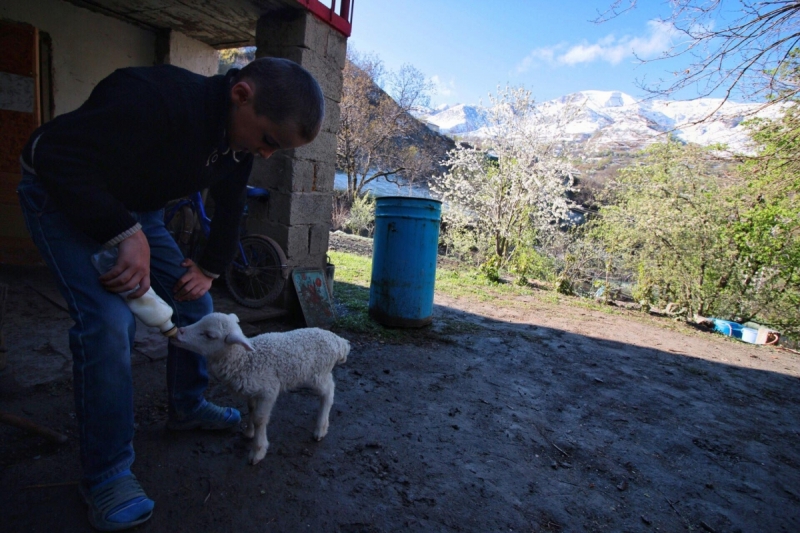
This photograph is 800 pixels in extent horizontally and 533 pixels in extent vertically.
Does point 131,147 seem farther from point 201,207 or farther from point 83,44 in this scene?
point 83,44

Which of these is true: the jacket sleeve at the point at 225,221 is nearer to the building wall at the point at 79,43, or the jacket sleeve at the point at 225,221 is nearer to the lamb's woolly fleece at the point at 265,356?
the lamb's woolly fleece at the point at 265,356

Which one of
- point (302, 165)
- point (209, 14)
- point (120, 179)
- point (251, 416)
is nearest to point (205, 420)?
point (251, 416)

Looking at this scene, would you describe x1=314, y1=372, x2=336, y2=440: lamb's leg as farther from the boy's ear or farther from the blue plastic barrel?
the blue plastic barrel

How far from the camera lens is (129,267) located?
4.83 ft

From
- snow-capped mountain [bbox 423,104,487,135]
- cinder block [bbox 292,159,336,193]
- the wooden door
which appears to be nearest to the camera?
cinder block [bbox 292,159,336,193]

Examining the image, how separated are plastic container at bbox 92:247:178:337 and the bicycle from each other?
8.61ft

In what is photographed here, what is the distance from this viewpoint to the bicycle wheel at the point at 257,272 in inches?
169

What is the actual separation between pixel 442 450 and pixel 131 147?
2.31 m

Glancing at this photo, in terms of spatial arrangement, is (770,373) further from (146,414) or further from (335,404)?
(146,414)

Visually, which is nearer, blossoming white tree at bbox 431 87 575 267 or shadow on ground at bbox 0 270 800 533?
shadow on ground at bbox 0 270 800 533

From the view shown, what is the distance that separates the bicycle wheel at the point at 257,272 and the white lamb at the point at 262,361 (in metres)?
1.95

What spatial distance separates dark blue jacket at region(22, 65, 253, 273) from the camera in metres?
1.35

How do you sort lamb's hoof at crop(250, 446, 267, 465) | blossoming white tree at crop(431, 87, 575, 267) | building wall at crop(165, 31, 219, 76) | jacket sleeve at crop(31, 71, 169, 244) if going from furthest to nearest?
blossoming white tree at crop(431, 87, 575, 267) < building wall at crop(165, 31, 219, 76) < lamb's hoof at crop(250, 446, 267, 465) < jacket sleeve at crop(31, 71, 169, 244)

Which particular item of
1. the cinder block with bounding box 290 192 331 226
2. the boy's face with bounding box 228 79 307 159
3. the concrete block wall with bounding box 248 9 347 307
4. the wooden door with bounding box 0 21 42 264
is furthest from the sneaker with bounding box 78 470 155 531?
the wooden door with bounding box 0 21 42 264
